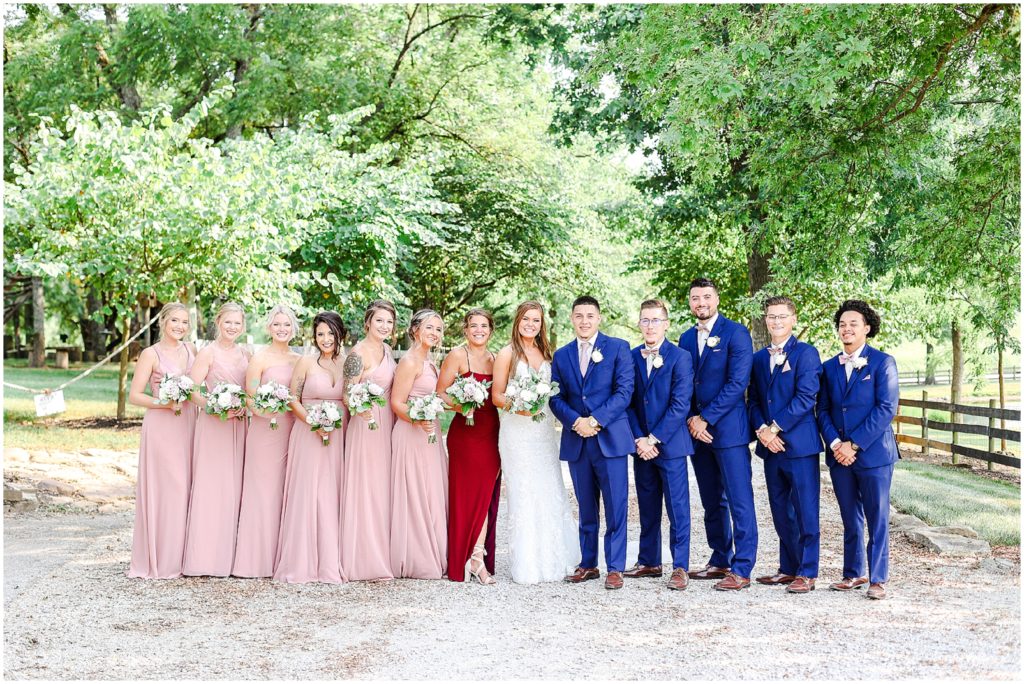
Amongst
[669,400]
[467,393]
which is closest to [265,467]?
[467,393]

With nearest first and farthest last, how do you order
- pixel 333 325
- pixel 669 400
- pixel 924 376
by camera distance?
1. pixel 669 400
2. pixel 333 325
3. pixel 924 376

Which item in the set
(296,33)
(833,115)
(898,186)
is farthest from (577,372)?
(296,33)

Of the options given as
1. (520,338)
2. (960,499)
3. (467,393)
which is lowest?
(960,499)

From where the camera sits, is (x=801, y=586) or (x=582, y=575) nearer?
(x=801, y=586)

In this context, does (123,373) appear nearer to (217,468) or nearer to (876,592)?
(217,468)

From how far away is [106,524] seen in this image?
9.85 meters

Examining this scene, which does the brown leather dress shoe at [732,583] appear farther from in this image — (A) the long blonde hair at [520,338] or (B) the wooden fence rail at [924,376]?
(B) the wooden fence rail at [924,376]

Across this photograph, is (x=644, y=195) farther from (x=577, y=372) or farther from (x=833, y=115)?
(x=577, y=372)

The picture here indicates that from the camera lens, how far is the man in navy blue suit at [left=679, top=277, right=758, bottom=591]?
265 inches

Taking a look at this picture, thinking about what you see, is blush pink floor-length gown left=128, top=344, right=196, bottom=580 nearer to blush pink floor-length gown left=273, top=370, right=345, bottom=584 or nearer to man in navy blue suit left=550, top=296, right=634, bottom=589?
blush pink floor-length gown left=273, top=370, right=345, bottom=584

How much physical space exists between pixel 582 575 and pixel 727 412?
154 cm

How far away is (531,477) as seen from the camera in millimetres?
6973

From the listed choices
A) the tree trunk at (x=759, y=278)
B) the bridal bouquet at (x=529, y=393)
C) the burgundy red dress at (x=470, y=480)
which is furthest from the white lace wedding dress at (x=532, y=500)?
the tree trunk at (x=759, y=278)

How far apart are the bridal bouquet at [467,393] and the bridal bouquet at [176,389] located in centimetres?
193
